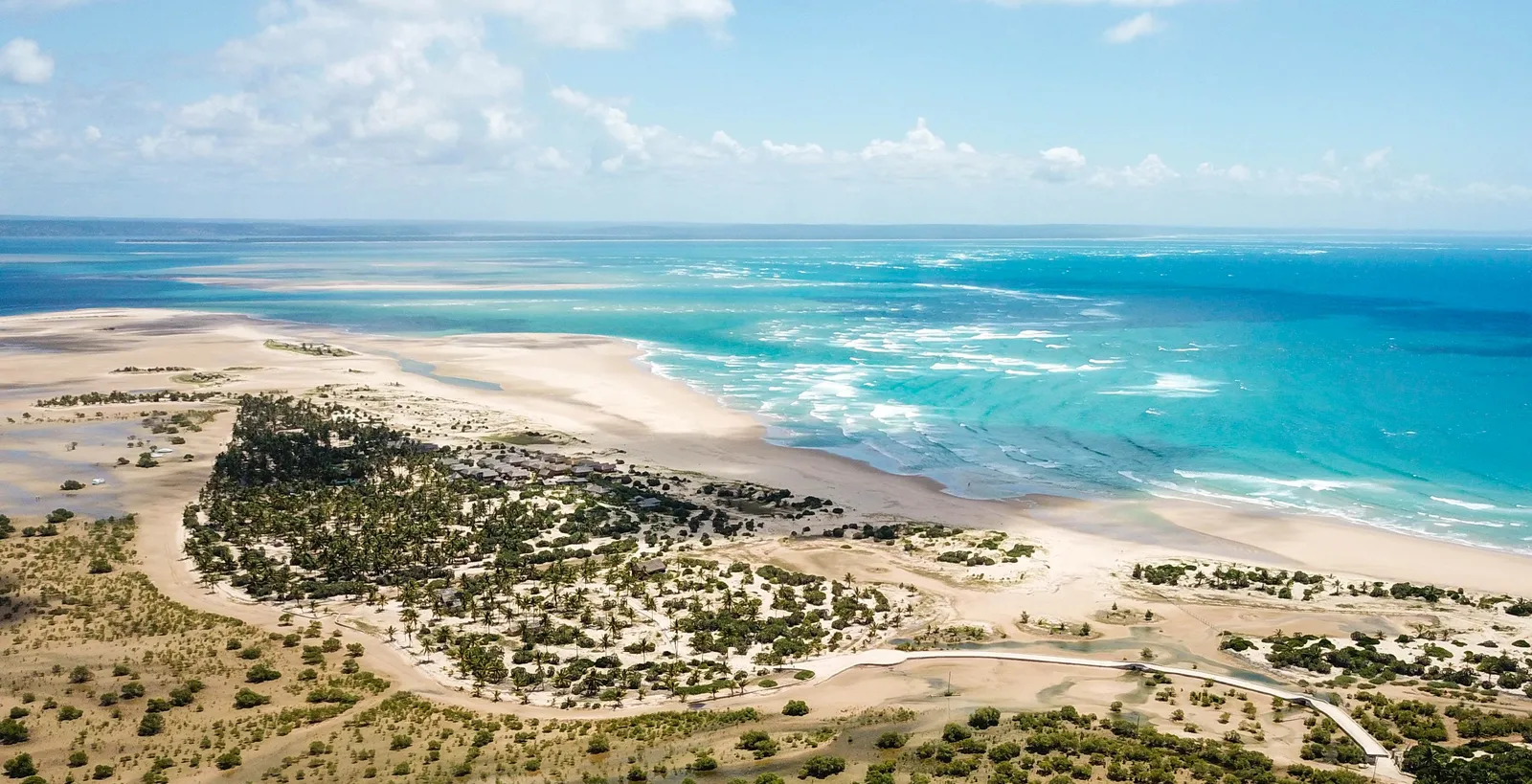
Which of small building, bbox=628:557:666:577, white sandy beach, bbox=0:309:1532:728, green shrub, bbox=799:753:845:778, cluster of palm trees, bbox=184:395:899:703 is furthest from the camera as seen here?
small building, bbox=628:557:666:577

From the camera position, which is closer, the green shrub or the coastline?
the green shrub

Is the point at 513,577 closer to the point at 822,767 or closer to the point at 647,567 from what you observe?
the point at 647,567

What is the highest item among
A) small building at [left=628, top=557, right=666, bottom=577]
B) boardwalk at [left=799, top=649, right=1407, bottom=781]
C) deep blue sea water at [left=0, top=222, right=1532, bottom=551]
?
deep blue sea water at [left=0, top=222, right=1532, bottom=551]

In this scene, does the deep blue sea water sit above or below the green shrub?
above

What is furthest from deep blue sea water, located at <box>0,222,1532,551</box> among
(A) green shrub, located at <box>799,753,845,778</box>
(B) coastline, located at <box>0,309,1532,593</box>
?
(A) green shrub, located at <box>799,753,845,778</box>

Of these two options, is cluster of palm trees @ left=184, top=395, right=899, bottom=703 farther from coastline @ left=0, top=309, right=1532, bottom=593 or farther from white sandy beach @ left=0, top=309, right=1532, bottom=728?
coastline @ left=0, top=309, right=1532, bottom=593

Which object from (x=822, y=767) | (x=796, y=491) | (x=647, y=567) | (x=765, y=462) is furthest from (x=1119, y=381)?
(x=822, y=767)

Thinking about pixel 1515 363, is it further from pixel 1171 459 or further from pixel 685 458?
pixel 685 458

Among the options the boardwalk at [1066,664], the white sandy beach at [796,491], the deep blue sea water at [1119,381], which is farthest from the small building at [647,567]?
the deep blue sea water at [1119,381]

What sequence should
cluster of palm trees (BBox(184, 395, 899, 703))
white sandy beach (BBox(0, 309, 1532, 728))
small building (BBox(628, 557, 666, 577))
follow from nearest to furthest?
cluster of palm trees (BBox(184, 395, 899, 703)), white sandy beach (BBox(0, 309, 1532, 728)), small building (BBox(628, 557, 666, 577))
